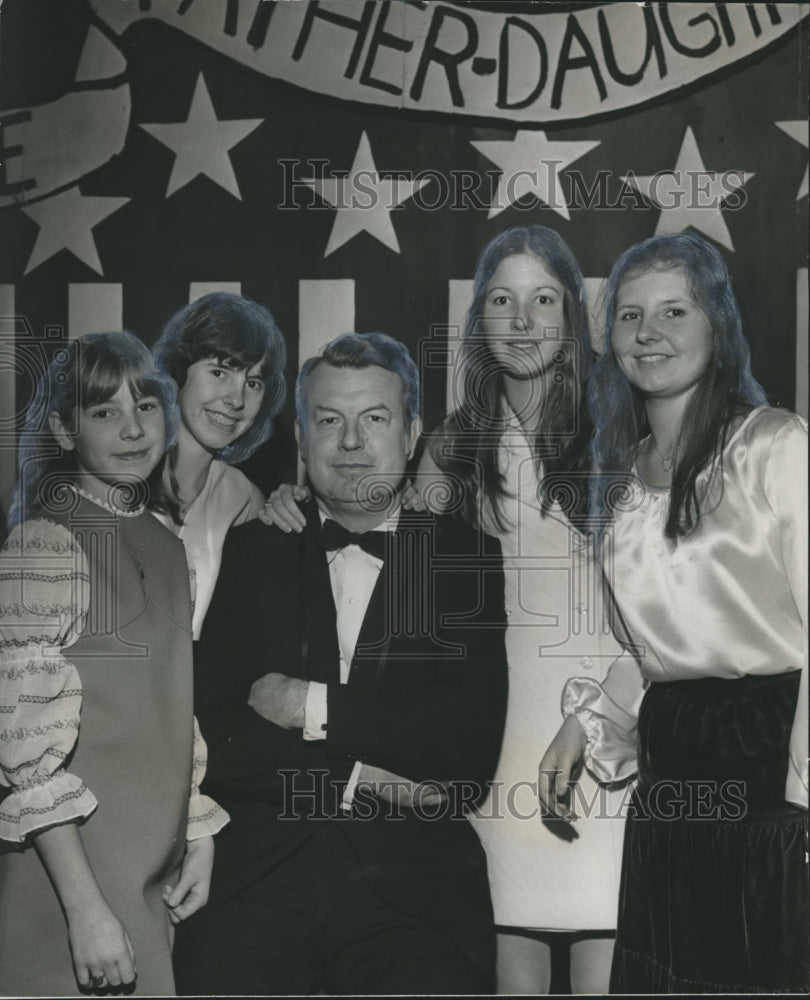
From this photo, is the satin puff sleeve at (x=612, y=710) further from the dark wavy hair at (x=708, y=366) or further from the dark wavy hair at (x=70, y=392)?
the dark wavy hair at (x=70, y=392)

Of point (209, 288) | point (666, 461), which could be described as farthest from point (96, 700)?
point (666, 461)

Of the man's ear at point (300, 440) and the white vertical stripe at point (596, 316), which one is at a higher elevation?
the white vertical stripe at point (596, 316)

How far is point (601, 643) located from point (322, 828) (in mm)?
869

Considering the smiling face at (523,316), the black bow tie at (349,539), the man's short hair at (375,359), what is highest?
the smiling face at (523,316)

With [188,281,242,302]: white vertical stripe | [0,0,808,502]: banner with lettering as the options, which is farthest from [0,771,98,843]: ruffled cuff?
[188,281,242,302]: white vertical stripe

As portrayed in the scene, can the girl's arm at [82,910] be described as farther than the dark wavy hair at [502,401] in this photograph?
No

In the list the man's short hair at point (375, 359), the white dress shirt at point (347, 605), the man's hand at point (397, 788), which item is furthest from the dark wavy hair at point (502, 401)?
the man's hand at point (397, 788)

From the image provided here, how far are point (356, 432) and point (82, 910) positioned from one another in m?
1.38

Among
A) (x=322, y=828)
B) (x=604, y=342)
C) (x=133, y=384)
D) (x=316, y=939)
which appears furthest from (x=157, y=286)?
(x=316, y=939)

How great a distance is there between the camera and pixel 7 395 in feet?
9.83

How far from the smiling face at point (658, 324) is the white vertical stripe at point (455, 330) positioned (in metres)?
0.40

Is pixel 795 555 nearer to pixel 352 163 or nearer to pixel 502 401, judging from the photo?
pixel 502 401

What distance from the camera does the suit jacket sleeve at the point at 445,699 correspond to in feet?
9.58

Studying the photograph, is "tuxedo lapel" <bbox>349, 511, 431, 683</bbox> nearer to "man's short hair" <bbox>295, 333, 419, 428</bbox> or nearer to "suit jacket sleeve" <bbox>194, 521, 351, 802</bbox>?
"suit jacket sleeve" <bbox>194, 521, 351, 802</bbox>
